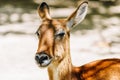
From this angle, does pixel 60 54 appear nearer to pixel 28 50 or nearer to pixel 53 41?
pixel 53 41

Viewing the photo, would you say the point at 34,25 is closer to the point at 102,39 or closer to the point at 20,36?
the point at 20,36

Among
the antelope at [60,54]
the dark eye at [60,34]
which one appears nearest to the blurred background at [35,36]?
the antelope at [60,54]

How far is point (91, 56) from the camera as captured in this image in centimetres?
843

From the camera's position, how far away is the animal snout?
5195 mm

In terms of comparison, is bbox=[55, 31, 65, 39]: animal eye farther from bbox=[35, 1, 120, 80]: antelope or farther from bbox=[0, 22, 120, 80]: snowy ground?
bbox=[0, 22, 120, 80]: snowy ground

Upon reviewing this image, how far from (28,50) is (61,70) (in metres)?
3.21

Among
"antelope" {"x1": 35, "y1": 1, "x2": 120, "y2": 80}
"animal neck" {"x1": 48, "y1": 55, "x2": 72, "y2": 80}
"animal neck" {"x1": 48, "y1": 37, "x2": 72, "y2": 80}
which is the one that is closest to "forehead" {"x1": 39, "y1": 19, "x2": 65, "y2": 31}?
"antelope" {"x1": 35, "y1": 1, "x2": 120, "y2": 80}

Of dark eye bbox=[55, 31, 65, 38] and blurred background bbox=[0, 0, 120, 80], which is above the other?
dark eye bbox=[55, 31, 65, 38]

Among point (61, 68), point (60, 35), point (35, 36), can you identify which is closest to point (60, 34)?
point (60, 35)

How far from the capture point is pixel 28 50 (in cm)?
872

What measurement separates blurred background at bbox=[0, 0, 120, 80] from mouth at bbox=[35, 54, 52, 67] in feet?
7.92

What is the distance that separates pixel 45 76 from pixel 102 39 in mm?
1871

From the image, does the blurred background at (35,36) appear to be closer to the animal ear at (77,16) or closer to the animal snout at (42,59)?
the animal ear at (77,16)

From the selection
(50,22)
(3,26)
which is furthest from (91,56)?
(50,22)
